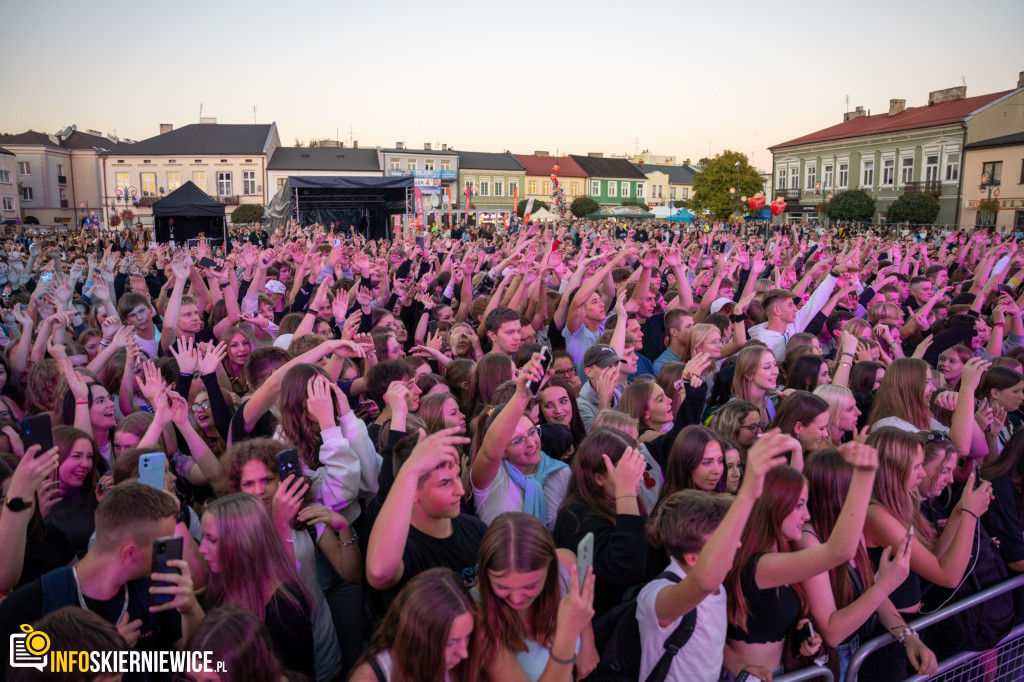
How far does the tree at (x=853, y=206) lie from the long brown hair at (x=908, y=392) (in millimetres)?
39139

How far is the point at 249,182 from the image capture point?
53.8 meters

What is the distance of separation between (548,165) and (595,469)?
70677 millimetres

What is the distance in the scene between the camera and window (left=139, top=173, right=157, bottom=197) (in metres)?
52.2

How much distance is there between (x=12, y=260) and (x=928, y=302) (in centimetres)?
1328

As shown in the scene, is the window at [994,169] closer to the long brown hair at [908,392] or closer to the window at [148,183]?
the long brown hair at [908,392]

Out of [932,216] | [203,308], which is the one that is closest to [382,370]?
[203,308]

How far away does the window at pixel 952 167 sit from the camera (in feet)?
123

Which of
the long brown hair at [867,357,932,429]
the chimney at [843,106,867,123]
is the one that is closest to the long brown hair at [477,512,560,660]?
the long brown hair at [867,357,932,429]

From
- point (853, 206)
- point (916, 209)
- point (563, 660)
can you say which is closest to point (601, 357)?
point (563, 660)

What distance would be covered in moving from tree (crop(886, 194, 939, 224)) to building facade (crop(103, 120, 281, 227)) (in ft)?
143

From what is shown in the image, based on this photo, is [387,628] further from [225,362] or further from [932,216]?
[932,216]

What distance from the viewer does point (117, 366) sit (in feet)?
15.0

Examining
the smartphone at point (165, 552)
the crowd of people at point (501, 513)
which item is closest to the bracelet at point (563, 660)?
the crowd of people at point (501, 513)

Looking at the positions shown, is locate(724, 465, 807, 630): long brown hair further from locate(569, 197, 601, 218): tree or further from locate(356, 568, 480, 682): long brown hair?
locate(569, 197, 601, 218): tree
